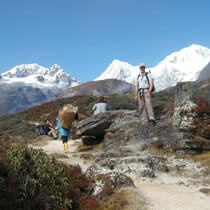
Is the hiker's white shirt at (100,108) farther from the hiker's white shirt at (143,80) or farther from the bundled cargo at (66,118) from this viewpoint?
the hiker's white shirt at (143,80)

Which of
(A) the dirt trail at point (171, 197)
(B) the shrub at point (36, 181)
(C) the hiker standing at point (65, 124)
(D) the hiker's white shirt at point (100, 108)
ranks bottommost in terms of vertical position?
(A) the dirt trail at point (171, 197)

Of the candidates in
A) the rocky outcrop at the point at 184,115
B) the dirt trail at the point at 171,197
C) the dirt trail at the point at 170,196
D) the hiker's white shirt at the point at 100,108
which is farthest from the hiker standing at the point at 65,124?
the dirt trail at the point at 171,197

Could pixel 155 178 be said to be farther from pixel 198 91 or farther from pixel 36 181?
pixel 198 91

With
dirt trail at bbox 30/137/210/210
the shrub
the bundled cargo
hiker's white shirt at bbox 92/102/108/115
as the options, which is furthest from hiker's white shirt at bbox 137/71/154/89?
the shrub

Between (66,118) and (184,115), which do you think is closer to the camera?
(184,115)

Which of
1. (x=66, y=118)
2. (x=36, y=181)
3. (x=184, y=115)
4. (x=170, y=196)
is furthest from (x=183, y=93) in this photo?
(x=36, y=181)

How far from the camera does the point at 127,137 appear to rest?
14.7m

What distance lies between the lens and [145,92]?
14.1m

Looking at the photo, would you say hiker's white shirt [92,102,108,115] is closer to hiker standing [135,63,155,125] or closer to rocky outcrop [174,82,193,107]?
hiker standing [135,63,155,125]

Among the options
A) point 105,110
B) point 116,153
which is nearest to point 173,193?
point 116,153

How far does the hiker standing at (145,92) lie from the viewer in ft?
45.8

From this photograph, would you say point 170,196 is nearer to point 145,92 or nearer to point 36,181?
point 36,181

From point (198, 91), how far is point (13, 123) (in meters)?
25.9

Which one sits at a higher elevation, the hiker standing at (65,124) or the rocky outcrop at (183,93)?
the rocky outcrop at (183,93)
